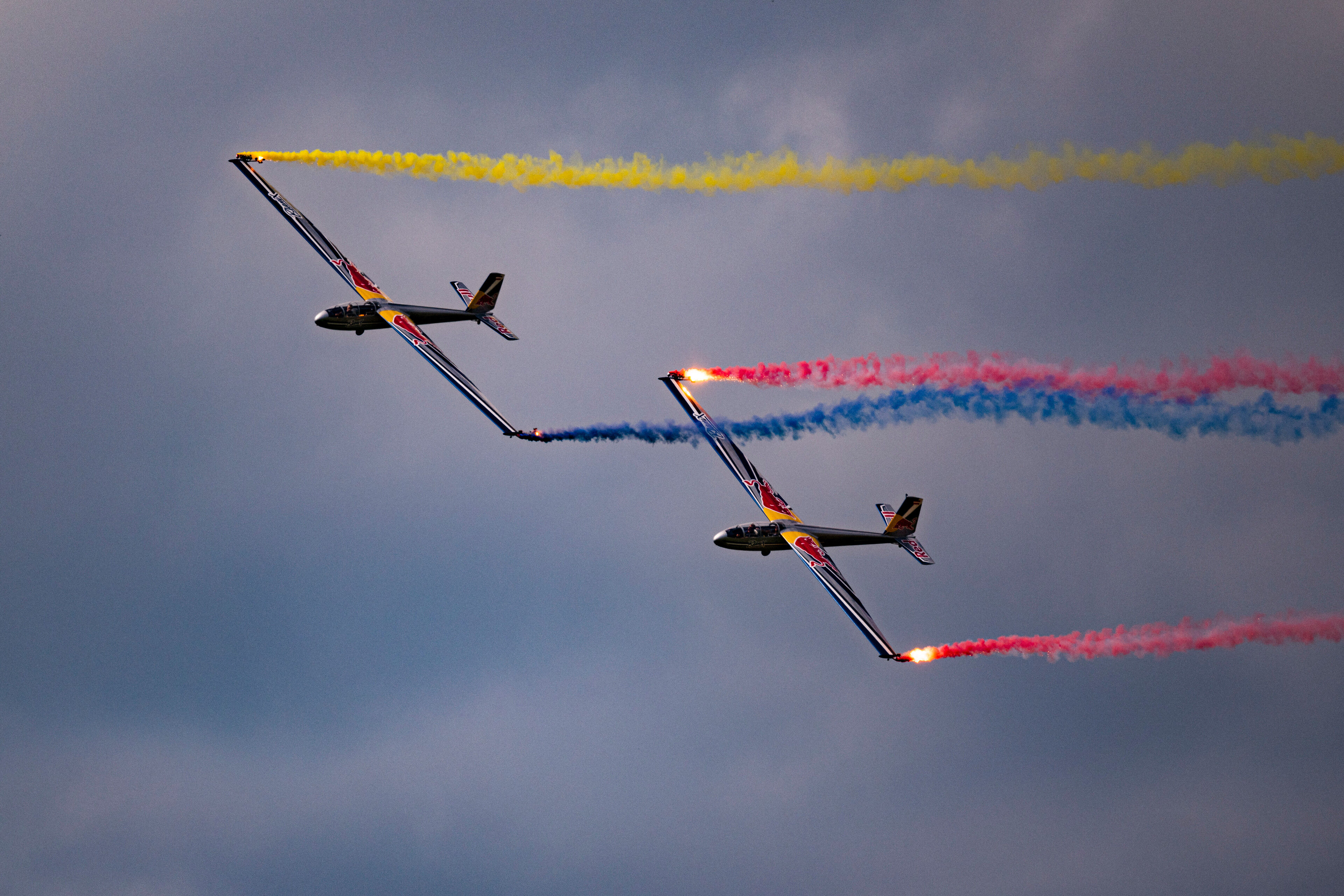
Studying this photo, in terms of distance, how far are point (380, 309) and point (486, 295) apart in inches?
358

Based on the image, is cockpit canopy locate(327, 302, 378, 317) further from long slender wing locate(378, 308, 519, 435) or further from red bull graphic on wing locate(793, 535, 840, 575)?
red bull graphic on wing locate(793, 535, 840, 575)

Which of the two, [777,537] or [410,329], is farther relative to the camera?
[410,329]

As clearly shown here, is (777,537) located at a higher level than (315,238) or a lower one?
lower

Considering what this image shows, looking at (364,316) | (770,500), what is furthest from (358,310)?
(770,500)

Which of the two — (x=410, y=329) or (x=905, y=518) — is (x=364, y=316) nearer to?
(x=410, y=329)

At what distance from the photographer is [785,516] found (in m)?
104

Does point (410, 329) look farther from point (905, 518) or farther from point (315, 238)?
point (905, 518)

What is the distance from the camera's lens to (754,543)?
10138cm

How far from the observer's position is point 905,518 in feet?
340

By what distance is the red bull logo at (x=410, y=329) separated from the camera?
113562 mm

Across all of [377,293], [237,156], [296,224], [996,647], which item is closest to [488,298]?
[377,293]

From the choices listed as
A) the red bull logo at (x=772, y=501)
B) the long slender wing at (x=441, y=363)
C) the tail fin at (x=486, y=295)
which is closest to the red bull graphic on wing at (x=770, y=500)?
the red bull logo at (x=772, y=501)

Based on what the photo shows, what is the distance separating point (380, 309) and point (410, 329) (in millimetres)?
3226

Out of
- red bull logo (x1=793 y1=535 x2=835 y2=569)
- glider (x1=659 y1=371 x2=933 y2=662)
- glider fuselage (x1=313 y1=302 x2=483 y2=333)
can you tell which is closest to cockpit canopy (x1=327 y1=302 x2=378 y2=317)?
glider fuselage (x1=313 y1=302 x2=483 y2=333)
